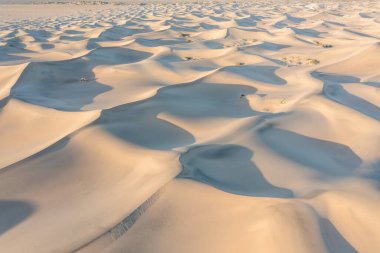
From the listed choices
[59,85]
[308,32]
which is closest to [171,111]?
[59,85]

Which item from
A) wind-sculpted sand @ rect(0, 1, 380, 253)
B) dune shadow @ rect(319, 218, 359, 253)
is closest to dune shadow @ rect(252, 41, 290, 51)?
wind-sculpted sand @ rect(0, 1, 380, 253)

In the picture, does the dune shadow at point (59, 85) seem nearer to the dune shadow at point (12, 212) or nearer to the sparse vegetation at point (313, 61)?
the dune shadow at point (12, 212)

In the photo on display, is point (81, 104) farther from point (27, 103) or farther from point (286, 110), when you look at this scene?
point (286, 110)

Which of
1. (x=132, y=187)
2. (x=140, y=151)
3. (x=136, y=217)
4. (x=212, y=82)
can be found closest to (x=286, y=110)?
(x=212, y=82)

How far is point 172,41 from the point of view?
672 cm

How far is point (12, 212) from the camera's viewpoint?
189 cm

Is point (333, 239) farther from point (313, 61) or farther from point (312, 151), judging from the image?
point (313, 61)

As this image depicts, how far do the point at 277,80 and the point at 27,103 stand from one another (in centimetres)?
232

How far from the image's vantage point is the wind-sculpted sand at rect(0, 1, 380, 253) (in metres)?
1.59

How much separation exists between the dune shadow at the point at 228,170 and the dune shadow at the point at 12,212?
734 millimetres

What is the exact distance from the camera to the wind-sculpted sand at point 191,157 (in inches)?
62.8

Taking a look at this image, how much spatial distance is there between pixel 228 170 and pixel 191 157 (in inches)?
8.6

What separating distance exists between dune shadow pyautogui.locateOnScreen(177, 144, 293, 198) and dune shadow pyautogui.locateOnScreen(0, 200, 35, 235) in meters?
0.73

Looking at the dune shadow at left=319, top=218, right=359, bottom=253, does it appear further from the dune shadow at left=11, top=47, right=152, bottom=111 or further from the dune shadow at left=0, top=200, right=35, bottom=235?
the dune shadow at left=11, top=47, right=152, bottom=111
